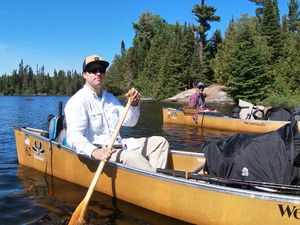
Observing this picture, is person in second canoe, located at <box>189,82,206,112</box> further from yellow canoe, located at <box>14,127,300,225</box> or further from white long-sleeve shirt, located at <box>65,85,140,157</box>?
white long-sleeve shirt, located at <box>65,85,140,157</box>

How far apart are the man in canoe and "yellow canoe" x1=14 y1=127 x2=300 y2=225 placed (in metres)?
0.37

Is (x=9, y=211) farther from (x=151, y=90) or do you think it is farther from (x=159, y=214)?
(x=151, y=90)

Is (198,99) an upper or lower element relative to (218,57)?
lower

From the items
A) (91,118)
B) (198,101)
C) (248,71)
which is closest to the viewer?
(91,118)

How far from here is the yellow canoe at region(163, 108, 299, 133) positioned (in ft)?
49.2

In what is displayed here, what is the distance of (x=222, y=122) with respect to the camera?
55.6 feet

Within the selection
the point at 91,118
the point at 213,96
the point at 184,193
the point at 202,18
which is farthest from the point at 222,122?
the point at 202,18

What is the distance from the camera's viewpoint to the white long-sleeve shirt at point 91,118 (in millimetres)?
5868

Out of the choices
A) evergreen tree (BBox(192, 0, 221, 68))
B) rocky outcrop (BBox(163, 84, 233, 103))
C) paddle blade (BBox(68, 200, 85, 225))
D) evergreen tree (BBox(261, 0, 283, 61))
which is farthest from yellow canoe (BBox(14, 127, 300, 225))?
evergreen tree (BBox(192, 0, 221, 68))

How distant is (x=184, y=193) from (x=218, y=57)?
162ft

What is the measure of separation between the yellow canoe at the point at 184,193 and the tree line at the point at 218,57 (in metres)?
29.8

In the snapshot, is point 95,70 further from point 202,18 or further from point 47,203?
point 202,18

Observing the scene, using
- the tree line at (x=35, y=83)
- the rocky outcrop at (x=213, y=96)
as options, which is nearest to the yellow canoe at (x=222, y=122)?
the rocky outcrop at (x=213, y=96)

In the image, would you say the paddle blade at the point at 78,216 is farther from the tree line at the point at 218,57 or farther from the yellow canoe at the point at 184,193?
the tree line at the point at 218,57
